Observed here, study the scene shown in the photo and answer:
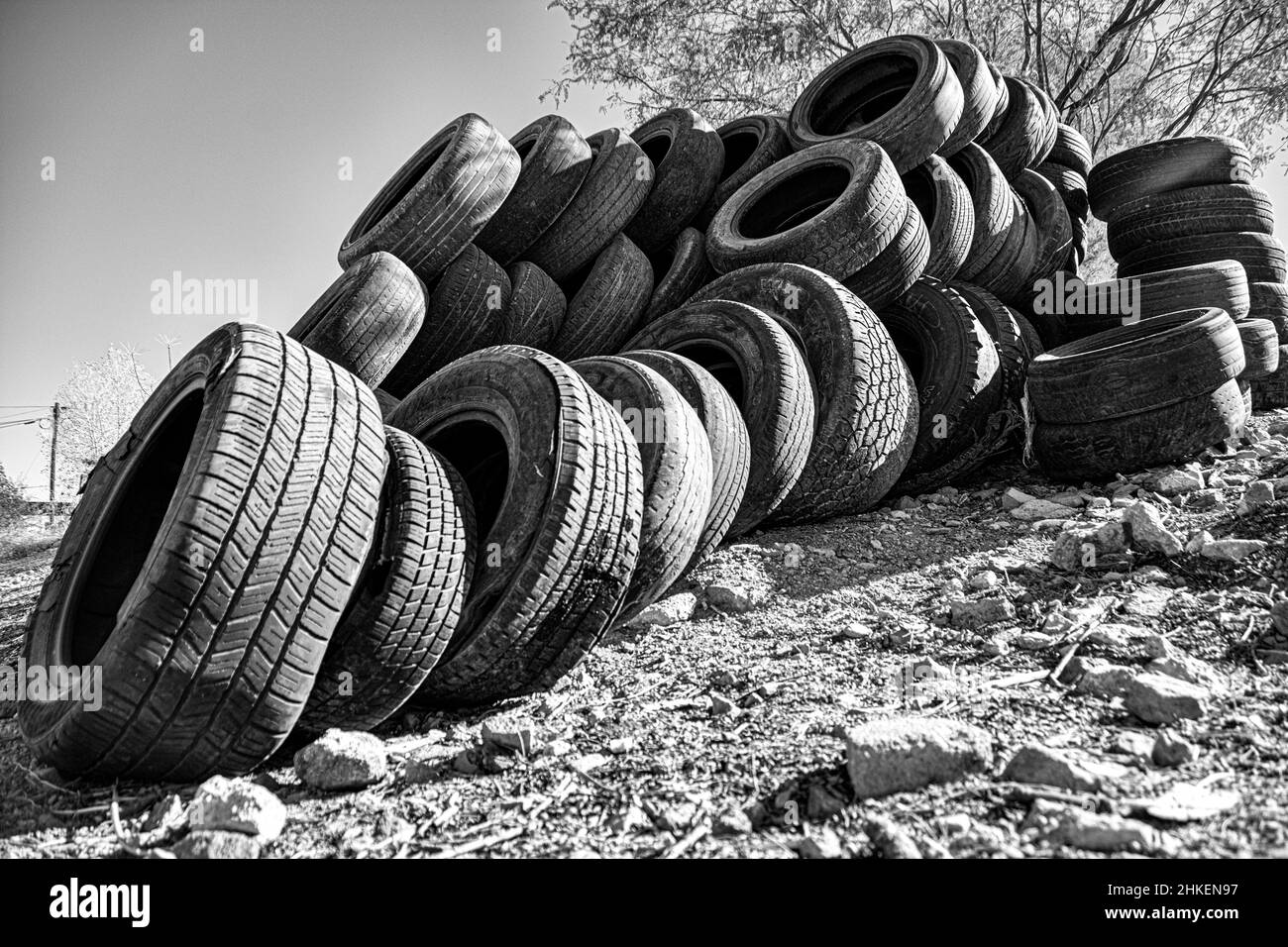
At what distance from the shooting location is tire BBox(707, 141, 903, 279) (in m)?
4.85

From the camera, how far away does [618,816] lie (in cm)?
184

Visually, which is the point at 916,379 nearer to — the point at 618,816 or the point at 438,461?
the point at 438,461

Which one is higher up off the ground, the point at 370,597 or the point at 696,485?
the point at 696,485

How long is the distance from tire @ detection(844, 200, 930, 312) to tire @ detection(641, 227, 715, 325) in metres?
1.18

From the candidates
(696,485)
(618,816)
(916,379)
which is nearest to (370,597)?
(618,816)

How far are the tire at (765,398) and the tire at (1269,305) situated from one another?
169 inches

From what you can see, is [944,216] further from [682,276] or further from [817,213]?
[682,276]

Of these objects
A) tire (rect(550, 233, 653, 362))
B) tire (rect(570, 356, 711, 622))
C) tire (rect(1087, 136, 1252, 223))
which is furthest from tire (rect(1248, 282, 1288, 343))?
tire (rect(570, 356, 711, 622))

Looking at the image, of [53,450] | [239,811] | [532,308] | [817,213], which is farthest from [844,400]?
[53,450]

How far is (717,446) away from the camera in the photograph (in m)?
3.56

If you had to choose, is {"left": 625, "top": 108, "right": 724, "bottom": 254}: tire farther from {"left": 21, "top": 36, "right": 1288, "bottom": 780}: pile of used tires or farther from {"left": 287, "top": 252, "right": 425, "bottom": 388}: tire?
{"left": 287, "top": 252, "right": 425, "bottom": 388}: tire

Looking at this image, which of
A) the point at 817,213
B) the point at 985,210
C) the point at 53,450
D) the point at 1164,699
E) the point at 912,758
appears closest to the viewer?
the point at 912,758

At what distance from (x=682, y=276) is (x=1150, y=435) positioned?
3.09 metres
